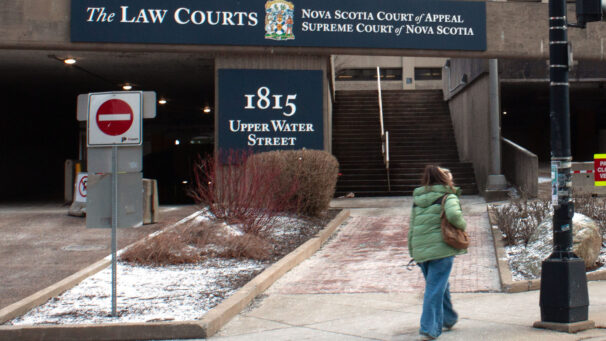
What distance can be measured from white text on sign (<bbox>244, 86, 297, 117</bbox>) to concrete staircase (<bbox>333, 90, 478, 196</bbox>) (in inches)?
151

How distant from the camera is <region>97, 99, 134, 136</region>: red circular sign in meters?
7.35

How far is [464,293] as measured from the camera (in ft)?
27.5

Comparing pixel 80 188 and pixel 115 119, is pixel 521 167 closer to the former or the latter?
pixel 80 188

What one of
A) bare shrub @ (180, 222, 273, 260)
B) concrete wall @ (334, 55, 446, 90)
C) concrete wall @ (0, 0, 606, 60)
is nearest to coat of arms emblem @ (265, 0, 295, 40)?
concrete wall @ (0, 0, 606, 60)

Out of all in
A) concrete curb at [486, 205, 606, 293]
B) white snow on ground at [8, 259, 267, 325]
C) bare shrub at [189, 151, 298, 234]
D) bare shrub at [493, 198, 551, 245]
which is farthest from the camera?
bare shrub at [189, 151, 298, 234]

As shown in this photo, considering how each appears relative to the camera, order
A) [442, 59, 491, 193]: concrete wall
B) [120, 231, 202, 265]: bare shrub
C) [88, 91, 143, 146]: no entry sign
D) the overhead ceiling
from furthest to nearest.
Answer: [442, 59, 491, 193]: concrete wall, the overhead ceiling, [120, 231, 202, 265]: bare shrub, [88, 91, 143, 146]: no entry sign

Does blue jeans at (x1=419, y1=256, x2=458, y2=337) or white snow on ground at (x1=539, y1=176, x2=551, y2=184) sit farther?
white snow on ground at (x1=539, y1=176, x2=551, y2=184)

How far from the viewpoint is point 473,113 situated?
68.1 feet

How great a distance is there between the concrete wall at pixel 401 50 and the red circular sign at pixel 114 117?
9.82 m

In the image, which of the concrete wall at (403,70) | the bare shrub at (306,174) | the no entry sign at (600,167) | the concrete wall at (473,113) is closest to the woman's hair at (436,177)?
the bare shrub at (306,174)

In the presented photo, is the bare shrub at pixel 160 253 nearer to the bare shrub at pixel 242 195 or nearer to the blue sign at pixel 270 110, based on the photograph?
the bare shrub at pixel 242 195

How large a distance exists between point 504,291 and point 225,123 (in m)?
10.2

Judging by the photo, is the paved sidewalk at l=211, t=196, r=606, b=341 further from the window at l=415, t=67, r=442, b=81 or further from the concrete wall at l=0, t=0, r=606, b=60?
the window at l=415, t=67, r=442, b=81

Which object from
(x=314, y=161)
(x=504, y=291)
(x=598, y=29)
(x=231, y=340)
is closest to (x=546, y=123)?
(x=598, y=29)
